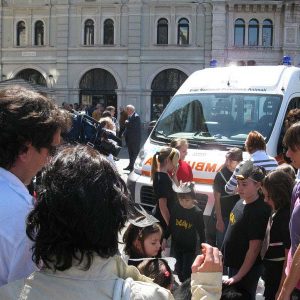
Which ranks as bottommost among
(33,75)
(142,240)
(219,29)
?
(142,240)

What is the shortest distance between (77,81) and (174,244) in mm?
29785

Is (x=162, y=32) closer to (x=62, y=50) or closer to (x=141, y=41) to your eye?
(x=141, y=41)

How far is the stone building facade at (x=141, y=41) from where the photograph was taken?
107 ft

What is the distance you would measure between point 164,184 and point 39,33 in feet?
103

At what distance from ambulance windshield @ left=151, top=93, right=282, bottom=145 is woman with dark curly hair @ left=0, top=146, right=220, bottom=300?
5643 millimetres

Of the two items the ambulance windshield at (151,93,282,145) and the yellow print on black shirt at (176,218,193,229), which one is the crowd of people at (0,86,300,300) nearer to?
the yellow print on black shirt at (176,218,193,229)

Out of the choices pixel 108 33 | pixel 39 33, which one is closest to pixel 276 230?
pixel 108 33

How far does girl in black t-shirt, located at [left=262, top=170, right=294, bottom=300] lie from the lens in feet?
12.3

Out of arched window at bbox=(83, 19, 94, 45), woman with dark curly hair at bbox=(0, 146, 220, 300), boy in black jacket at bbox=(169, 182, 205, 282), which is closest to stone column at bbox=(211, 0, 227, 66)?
arched window at bbox=(83, 19, 94, 45)

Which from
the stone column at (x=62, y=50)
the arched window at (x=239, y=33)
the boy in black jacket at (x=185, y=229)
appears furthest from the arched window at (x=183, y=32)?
the boy in black jacket at (x=185, y=229)

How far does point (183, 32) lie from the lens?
3356 cm

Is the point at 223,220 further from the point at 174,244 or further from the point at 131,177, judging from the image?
the point at 131,177

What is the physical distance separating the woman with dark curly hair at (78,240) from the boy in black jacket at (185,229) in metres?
3.51

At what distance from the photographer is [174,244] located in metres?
5.23
